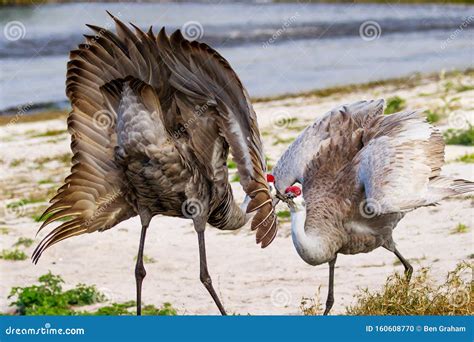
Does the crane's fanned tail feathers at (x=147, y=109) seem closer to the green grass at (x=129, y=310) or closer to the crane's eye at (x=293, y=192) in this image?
the crane's eye at (x=293, y=192)

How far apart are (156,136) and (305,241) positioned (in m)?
1.28

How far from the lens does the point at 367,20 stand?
26.9 m

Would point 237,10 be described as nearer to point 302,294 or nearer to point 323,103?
point 323,103

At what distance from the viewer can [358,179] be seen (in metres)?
7.31

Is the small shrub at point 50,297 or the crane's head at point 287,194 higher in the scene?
the crane's head at point 287,194

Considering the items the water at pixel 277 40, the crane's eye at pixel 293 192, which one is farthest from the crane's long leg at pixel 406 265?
the water at pixel 277 40

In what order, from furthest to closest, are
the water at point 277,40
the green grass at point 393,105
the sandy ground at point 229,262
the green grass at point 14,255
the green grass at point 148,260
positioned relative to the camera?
the water at point 277,40
the green grass at point 393,105
the green grass at point 14,255
the green grass at point 148,260
the sandy ground at point 229,262

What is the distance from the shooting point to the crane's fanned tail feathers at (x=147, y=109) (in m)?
6.46

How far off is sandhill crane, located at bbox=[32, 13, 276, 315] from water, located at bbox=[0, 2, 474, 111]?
32.2 feet

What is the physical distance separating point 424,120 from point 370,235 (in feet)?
3.36

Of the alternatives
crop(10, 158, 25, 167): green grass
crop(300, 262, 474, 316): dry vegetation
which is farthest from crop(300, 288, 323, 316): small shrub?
crop(10, 158, 25, 167): green grass

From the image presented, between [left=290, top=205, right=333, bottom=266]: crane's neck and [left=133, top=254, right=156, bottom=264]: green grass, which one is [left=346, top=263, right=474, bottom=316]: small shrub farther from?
[left=133, top=254, right=156, bottom=264]: green grass

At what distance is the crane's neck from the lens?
6895 millimetres

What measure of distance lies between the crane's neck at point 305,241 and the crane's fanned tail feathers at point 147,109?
16.6 inches
